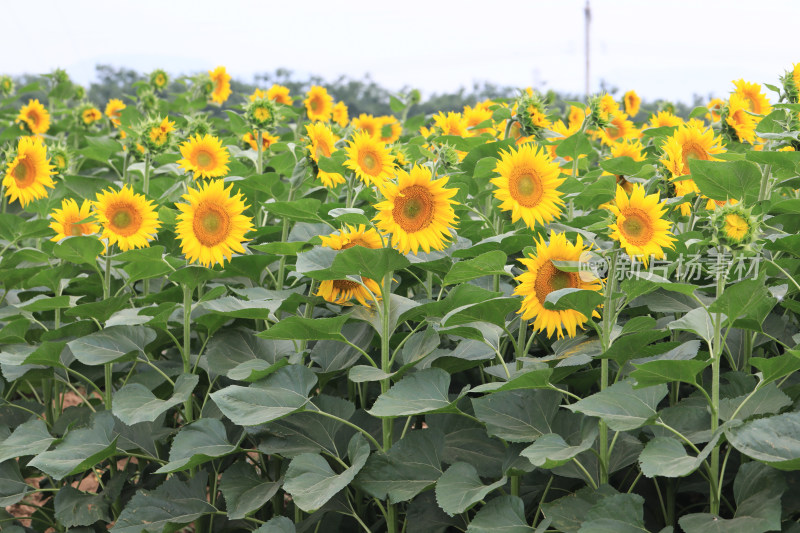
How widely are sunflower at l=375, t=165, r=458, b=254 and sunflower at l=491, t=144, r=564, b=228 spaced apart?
0.17 meters

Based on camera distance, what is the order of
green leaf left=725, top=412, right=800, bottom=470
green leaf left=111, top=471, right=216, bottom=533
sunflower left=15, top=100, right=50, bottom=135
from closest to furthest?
green leaf left=725, top=412, right=800, bottom=470, green leaf left=111, top=471, right=216, bottom=533, sunflower left=15, top=100, right=50, bottom=135

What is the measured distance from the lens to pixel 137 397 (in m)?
2.15

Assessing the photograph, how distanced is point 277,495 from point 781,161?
1.60 m

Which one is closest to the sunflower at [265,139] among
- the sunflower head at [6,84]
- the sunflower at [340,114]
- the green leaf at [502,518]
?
the sunflower at [340,114]

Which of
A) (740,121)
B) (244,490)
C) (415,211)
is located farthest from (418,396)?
(740,121)

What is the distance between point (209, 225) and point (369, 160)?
536 mm

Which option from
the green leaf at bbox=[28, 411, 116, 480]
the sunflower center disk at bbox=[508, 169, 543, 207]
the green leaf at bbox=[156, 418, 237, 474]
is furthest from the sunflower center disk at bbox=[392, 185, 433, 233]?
the green leaf at bbox=[28, 411, 116, 480]

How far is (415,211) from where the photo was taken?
75.0 inches

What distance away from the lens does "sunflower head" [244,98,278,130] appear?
2.94 m

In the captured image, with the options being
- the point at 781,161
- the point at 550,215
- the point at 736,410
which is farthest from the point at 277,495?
the point at 781,161

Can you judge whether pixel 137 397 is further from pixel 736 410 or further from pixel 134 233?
pixel 736 410

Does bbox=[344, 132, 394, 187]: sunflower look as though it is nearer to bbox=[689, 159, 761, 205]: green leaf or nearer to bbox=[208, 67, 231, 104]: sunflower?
bbox=[689, 159, 761, 205]: green leaf

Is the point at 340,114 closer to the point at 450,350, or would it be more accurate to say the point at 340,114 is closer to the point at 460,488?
the point at 450,350

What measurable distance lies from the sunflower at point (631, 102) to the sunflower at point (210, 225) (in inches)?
120
